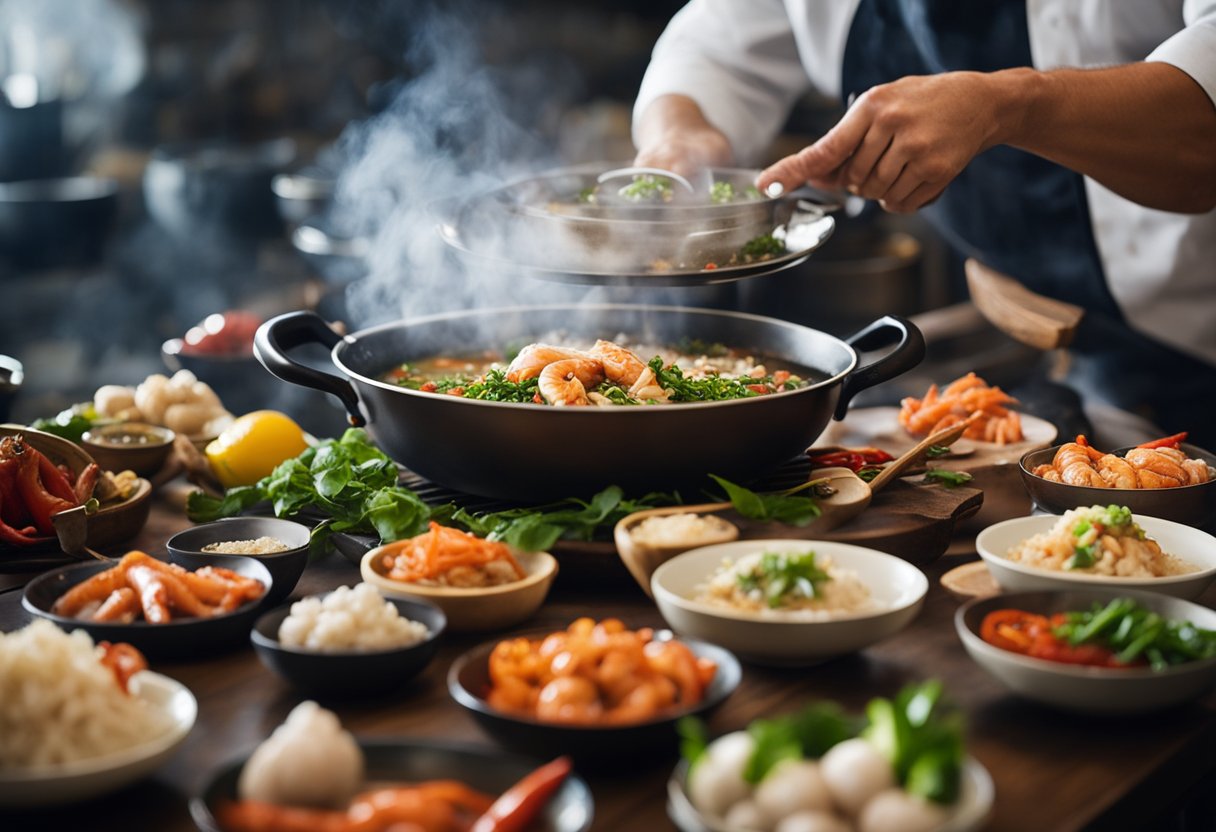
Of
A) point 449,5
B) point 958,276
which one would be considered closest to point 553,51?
point 449,5

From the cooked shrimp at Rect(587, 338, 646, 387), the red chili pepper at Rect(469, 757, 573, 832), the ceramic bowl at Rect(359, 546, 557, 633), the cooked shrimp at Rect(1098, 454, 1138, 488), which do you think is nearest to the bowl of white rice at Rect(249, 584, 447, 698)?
the ceramic bowl at Rect(359, 546, 557, 633)

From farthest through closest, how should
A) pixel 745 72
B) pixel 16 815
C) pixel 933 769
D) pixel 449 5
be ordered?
pixel 449 5 → pixel 745 72 → pixel 16 815 → pixel 933 769

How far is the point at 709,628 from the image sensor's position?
1.54m

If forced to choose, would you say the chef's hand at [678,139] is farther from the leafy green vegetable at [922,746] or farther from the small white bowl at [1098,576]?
the leafy green vegetable at [922,746]

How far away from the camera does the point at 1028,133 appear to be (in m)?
2.46

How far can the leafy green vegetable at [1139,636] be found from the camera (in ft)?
4.79

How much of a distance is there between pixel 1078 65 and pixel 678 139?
99 centimetres

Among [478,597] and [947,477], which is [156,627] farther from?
[947,477]

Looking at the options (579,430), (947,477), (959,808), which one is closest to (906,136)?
(947,477)

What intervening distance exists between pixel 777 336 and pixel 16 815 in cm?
169

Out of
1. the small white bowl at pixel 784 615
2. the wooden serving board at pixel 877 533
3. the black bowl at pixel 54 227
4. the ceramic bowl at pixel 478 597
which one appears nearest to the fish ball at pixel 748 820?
the small white bowl at pixel 784 615

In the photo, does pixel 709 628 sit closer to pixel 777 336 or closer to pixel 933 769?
pixel 933 769

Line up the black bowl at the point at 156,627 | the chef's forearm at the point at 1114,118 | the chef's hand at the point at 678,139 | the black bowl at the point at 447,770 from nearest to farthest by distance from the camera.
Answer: the black bowl at the point at 447,770
the black bowl at the point at 156,627
the chef's forearm at the point at 1114,118
the chef's hand at the point at 678,139

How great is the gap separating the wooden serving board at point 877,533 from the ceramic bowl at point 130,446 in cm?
94
